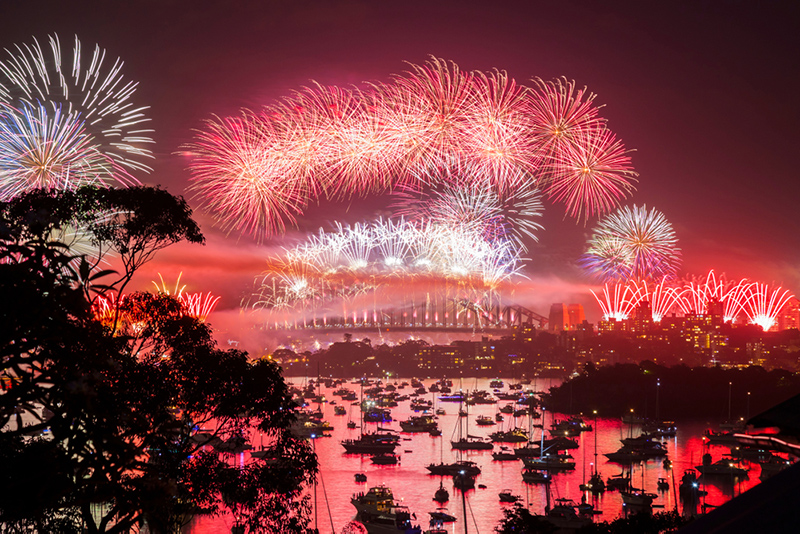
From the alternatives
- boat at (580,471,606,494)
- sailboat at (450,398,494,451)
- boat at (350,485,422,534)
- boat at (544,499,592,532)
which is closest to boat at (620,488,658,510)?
boat at (580,471,606,494)

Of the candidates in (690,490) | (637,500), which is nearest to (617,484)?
(690,490)

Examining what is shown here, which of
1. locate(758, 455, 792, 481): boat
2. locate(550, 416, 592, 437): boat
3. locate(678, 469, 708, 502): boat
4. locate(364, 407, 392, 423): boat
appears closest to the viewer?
locate(678, 469, 708, 502): boat

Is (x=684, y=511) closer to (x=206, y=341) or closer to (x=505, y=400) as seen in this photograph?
(x=206, y=341)

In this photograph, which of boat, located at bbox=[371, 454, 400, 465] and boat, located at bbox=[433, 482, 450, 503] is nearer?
boat, located at bbox=[433, 482, 450, 503]

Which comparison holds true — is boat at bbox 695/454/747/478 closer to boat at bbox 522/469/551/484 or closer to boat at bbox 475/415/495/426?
boat at bbox 522/469/551/484

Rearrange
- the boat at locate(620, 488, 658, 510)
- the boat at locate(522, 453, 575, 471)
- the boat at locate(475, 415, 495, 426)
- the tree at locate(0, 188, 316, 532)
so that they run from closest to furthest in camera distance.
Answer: the tree at locate(0, 188, 316, 532)
the boat at locate(620, 488, 658, 510)
the boat at locate(522, 453, 575, 471)
the boat at locate(475, 415, 495, 426)

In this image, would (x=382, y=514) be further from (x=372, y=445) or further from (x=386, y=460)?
(x=372, y=445)

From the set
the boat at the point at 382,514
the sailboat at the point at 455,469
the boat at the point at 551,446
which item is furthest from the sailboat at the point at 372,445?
the boat at the point at 382,514
